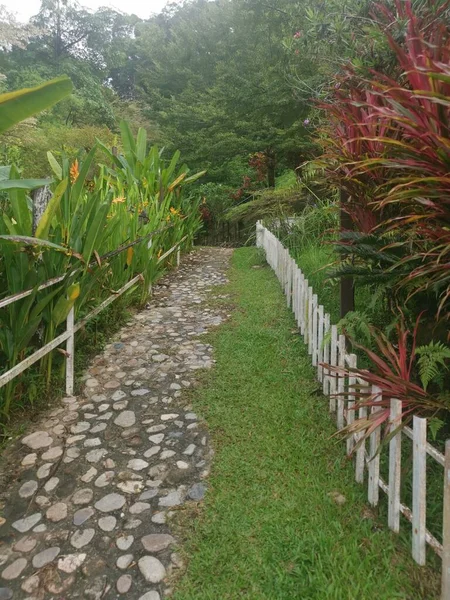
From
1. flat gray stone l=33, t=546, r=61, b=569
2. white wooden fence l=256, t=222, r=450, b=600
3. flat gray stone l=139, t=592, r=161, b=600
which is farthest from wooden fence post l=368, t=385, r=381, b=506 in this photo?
flat gray stone l=33, t=546, r=61, b=569

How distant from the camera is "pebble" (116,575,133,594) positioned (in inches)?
67.3

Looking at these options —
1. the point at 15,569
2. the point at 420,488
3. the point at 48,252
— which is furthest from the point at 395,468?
the point at 48,252

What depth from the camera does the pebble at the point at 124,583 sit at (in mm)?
1710

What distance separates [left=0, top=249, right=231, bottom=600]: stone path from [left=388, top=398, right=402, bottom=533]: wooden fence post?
89cm

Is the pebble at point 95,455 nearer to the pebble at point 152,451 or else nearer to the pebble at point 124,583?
the pebble at point 152,451

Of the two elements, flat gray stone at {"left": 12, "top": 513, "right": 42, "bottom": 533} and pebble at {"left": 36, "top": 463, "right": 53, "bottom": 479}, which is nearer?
flat gray stone at {"left": 12, "top": 513, "right": 42, "bottom": 533}

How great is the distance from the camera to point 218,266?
327 inches

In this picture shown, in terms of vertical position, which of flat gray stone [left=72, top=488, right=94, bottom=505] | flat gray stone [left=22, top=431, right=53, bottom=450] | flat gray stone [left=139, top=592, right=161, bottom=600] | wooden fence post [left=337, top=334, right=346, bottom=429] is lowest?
flat gray stone [left=139, top=592, right=161, bottom=600]

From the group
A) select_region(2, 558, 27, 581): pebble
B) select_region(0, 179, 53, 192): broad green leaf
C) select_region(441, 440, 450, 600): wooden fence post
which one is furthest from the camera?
select_region(0, 179, 53, 192): broad green leaf

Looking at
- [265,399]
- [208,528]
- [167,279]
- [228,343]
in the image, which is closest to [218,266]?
[167,279]

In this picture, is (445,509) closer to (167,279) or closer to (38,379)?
(38,379)

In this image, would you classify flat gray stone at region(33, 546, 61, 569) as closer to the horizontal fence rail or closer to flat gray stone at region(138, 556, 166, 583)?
flat gray stone at region(138, 556, 166, 583)

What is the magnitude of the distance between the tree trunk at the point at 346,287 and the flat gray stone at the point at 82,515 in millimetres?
1930

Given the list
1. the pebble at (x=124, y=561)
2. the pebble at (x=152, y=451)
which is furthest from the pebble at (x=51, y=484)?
the pebble at (x=124, y=561)
